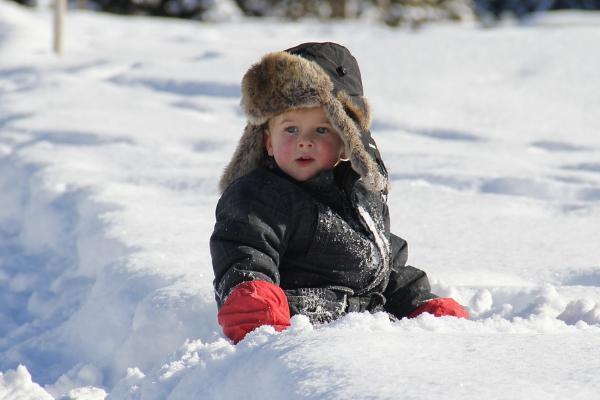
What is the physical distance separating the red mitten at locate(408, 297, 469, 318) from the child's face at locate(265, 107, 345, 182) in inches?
21.4

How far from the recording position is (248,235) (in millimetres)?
2697

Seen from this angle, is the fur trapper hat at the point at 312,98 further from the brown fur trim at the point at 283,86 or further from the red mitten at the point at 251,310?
the red mitten at the point at 251,310

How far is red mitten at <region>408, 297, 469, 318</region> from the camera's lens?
2967mm

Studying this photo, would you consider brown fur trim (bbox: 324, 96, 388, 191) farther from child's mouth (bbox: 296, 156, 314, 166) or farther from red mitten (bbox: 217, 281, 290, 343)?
red mitten (bbox: 217, 281, 290, 343)

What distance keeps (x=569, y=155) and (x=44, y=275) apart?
331 centimetres

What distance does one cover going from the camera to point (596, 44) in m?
Result: 8.33

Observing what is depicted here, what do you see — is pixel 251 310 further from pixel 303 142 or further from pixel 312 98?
pixel 312 98

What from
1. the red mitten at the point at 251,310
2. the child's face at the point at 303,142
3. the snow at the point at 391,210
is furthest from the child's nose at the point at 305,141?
the snow at the point at 391,210

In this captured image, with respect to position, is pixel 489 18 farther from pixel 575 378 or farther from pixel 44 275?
pixel 575 378

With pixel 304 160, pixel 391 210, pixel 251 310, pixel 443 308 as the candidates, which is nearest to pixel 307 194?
pixel 304 160

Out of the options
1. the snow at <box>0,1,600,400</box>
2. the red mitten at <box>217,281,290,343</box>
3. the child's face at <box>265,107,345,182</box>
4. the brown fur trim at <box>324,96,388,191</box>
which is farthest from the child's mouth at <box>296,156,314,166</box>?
the snow at <box>0,1,600,400</box>

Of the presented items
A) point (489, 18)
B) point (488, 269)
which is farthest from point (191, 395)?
point (489, 18)

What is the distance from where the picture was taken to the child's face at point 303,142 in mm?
2807

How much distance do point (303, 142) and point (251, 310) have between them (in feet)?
1.76
